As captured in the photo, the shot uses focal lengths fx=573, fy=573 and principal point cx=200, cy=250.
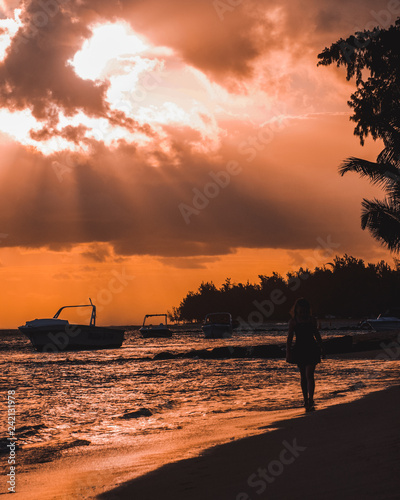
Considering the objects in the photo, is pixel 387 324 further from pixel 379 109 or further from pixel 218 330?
pixel 379 109

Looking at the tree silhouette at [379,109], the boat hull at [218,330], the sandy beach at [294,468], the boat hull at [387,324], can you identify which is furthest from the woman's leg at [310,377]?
the boat hull at [218,330]

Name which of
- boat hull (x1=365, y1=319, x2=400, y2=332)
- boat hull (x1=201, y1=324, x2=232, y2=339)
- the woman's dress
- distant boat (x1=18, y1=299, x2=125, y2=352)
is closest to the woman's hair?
the woman's dress

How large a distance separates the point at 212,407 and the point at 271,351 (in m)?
26.4

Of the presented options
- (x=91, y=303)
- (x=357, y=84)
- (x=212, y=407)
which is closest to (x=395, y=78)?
(x=357, y=84)

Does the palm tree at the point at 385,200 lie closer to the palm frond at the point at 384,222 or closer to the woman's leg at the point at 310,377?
the palm frond at the point at 384,222

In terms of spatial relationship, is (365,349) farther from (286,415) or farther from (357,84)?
(286,415)

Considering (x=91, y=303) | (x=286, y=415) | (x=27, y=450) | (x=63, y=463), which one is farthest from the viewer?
(x=91, y=303)

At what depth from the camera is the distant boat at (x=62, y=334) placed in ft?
181

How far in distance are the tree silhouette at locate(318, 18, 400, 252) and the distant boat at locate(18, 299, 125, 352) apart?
119ft

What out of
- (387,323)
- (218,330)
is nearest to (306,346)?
(387,323)

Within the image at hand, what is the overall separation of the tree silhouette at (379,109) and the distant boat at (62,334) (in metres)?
36.4

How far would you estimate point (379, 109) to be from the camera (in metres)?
Result: 26.0

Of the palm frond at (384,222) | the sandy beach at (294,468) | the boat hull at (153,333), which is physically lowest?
the boat hull at (153,333)

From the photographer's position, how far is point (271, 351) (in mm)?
41000
